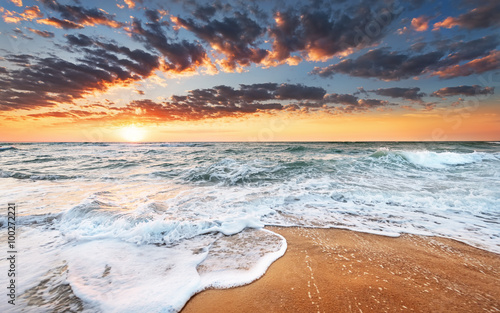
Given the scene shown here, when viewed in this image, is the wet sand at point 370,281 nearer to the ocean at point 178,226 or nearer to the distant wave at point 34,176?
the ocean at point 178,226

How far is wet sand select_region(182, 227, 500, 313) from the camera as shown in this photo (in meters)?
2.17

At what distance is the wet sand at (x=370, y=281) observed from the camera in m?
2.17

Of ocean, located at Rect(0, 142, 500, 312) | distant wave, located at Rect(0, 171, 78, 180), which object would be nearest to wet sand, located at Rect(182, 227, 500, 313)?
ocean, located at Rect(0, 142, 500, 312)

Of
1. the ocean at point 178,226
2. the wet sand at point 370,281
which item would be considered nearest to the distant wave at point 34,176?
the ocean at point 178,226

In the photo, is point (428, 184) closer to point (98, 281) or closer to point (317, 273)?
point (317, 273)

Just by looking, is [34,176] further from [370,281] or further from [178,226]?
[370,281]

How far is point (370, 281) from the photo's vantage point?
2.54 m

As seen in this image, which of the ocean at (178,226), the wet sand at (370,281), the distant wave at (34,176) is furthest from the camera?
the distant wave at (34,176)

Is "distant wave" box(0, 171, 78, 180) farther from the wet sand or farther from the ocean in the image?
the wet sand

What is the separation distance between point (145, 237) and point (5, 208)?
4.53 metres

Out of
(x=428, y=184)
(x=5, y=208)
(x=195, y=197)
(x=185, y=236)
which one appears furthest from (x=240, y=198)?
(x=428, y=184)

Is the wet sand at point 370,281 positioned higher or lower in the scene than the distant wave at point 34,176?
higher

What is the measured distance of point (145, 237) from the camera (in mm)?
3793

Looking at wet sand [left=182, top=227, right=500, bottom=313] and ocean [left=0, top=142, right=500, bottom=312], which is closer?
wet sand [left=182, top=227, right=500, bottom=313]
